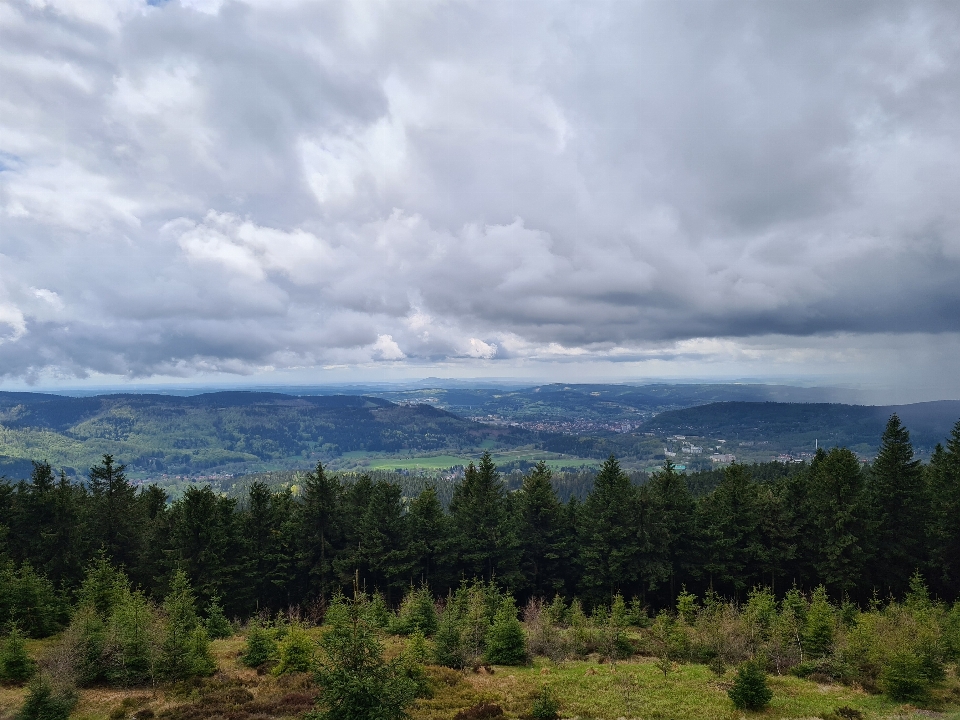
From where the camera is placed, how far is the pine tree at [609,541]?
50.0m

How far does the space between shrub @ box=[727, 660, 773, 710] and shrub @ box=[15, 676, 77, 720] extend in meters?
27.8

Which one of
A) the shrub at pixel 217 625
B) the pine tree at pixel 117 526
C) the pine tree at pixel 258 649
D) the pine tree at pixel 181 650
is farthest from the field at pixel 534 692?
the pine tree at pixel 117 526

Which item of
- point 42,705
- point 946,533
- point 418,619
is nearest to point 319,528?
point 418,619

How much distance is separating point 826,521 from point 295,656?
50.8m

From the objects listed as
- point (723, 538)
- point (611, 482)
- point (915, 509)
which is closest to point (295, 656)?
point (611, 482)

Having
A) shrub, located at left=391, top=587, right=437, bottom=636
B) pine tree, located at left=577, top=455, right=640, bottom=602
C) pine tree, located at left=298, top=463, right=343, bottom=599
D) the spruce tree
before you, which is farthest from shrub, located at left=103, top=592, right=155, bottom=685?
pine tree, located at left=577, top=455, right=640, bottom=602

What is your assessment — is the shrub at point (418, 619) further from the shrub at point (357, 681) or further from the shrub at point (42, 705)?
the shrub at point (42, 705)

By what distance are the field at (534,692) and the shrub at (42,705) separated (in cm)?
208

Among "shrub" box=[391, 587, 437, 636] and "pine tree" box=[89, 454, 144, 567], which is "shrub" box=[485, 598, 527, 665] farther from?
"pine tree" box=[89, 454, 144, 567]

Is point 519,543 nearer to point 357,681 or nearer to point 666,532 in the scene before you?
point 666,532

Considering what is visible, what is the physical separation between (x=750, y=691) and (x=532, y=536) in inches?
1342

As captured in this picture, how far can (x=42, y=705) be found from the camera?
18938 millimetres

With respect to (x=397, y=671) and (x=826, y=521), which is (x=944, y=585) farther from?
(x=397, y=671)

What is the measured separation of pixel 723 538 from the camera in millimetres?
51125
